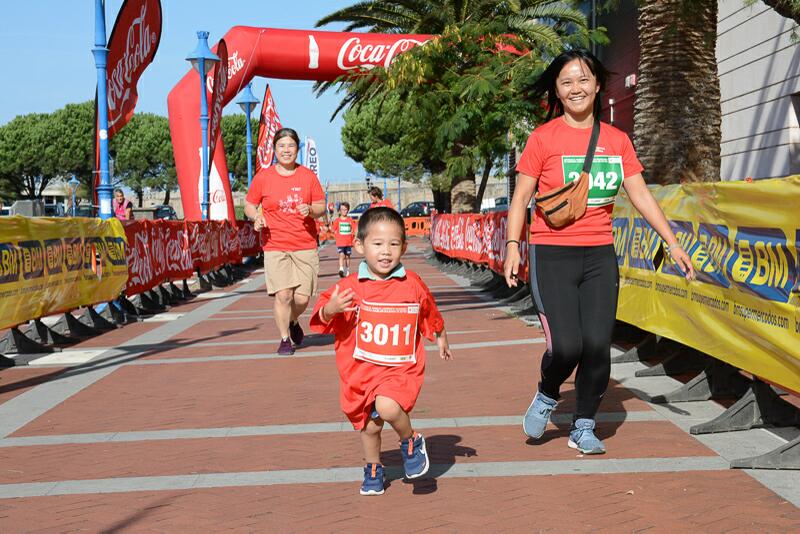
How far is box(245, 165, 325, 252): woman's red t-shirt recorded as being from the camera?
946 centimetres

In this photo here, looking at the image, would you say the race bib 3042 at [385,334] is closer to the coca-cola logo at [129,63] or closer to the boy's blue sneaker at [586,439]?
the boy's blue sneaker at [586,439]

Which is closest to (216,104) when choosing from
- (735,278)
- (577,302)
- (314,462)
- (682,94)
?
(682,94)

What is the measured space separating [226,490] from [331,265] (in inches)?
944

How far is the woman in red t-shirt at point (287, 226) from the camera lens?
31.0ft

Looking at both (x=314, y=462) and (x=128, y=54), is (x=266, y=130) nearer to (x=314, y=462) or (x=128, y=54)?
(x=128, y=54)

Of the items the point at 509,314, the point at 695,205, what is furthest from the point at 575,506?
the point at 509,314

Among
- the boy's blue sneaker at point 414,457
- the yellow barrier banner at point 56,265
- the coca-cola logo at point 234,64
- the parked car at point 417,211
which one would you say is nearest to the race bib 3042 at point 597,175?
the boy's blue sneaker at point 414,457

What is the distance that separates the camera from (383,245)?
4.53 m

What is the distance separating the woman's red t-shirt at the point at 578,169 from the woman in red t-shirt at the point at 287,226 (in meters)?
4.19

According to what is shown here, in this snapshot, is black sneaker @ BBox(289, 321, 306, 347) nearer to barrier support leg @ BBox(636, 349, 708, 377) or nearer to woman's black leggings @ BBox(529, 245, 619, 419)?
barrier support leg @ BBox(636, 349, 708, 377)

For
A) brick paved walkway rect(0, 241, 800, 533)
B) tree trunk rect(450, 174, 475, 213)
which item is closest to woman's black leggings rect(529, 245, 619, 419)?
brick paved walkway rect(0, 241, 800, 533)

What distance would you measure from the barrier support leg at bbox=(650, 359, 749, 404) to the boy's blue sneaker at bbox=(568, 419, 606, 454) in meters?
1.58

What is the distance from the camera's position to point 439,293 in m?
18.2

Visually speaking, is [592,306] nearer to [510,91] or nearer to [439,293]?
[439,293]
